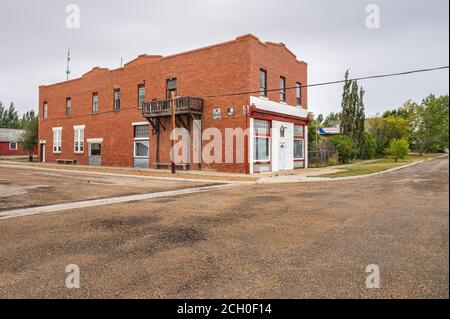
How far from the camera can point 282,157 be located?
88.6 feet

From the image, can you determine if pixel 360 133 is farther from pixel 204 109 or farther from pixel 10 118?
pixel 10 118

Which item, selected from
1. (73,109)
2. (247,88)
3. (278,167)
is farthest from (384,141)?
(73,109)

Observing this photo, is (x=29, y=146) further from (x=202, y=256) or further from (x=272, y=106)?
(x=202, y=256)

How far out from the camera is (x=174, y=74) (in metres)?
27.6

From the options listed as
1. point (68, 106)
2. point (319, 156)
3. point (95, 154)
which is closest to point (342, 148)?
point (319, 156)

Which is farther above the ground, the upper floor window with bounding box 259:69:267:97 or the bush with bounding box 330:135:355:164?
the upper floor window with bounding box 259:69:267:97

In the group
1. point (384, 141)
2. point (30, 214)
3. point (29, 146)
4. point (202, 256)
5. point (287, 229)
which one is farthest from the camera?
point (384, 141)

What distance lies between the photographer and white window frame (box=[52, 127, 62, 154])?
1545 inches

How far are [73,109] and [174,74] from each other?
52.8 ft

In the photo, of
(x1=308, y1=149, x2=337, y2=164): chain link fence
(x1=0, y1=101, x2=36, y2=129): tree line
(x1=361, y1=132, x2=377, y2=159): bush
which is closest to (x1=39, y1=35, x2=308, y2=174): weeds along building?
(x1=308, y1=149, x2=337, y2=164): chain link fence

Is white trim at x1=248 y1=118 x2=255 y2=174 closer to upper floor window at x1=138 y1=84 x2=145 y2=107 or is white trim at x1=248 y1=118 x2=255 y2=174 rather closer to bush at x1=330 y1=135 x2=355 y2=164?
upper floor window at x1=138 y1=84 x2=145 y2=107

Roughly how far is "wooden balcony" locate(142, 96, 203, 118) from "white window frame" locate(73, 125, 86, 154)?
40.2 ft

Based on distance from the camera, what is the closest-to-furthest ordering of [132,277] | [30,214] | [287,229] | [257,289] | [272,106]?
[257,289]
[132,277]
[287,229]
[30,214]
[272,106]

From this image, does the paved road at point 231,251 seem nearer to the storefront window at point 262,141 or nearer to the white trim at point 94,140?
the storefront window at point 262,141
